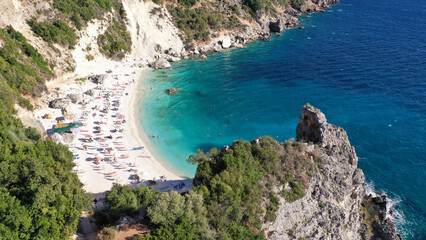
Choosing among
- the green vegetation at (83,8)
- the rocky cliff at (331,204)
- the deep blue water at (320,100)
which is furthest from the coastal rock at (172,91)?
the rocky cliff at (331,204)

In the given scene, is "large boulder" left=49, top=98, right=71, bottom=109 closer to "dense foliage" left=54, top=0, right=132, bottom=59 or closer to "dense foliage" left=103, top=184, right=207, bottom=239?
"dense foliage" left=54, top=0, right=132, bottom=59

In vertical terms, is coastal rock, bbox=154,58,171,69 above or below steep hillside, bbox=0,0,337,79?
below

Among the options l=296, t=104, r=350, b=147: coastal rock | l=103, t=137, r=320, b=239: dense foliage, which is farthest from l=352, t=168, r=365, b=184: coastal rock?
l=103, t=137, r=320, b=239: dense foliage

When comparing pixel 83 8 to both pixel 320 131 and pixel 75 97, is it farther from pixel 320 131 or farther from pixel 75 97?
pixel 320 131

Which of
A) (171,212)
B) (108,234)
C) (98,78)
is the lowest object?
(108,234)

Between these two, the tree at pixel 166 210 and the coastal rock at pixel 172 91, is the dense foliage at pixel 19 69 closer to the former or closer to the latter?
the coastal rock at pixel 172 91

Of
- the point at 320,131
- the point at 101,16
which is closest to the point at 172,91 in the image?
the point at 101,16
